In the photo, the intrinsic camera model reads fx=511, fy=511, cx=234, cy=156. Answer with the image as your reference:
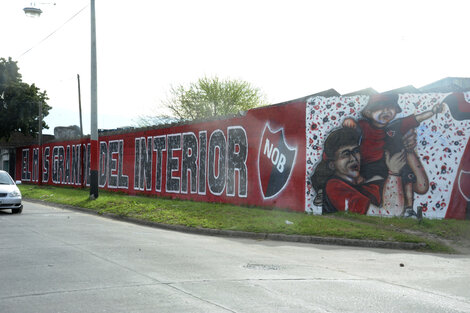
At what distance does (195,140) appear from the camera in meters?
20.9

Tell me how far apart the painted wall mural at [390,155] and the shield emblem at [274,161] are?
0.99 metres

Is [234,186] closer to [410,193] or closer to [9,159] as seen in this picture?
[410,193]

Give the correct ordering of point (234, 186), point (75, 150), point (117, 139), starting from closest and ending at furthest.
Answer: point (234, 186) < point (117, 139) < point (75, 150)

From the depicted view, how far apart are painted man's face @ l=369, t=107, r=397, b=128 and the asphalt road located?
499 centimetres

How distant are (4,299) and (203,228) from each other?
26.1ft

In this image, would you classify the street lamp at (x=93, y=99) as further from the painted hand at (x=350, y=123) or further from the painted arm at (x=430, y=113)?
the painted arm at (x=430, y=113)

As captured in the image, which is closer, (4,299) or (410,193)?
(4,299)

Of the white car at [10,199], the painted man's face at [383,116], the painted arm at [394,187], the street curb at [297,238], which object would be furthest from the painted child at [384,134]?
the white car at [10,199]

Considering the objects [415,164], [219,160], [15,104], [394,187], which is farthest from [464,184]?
[15,104]

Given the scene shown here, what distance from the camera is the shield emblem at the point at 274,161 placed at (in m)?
16.5

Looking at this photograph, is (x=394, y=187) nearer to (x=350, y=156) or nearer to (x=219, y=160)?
(x=350, y=156)

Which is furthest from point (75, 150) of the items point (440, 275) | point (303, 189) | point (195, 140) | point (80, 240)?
point (440, 275)

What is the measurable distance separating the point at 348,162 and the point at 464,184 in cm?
320

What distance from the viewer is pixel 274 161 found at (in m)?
17.1
